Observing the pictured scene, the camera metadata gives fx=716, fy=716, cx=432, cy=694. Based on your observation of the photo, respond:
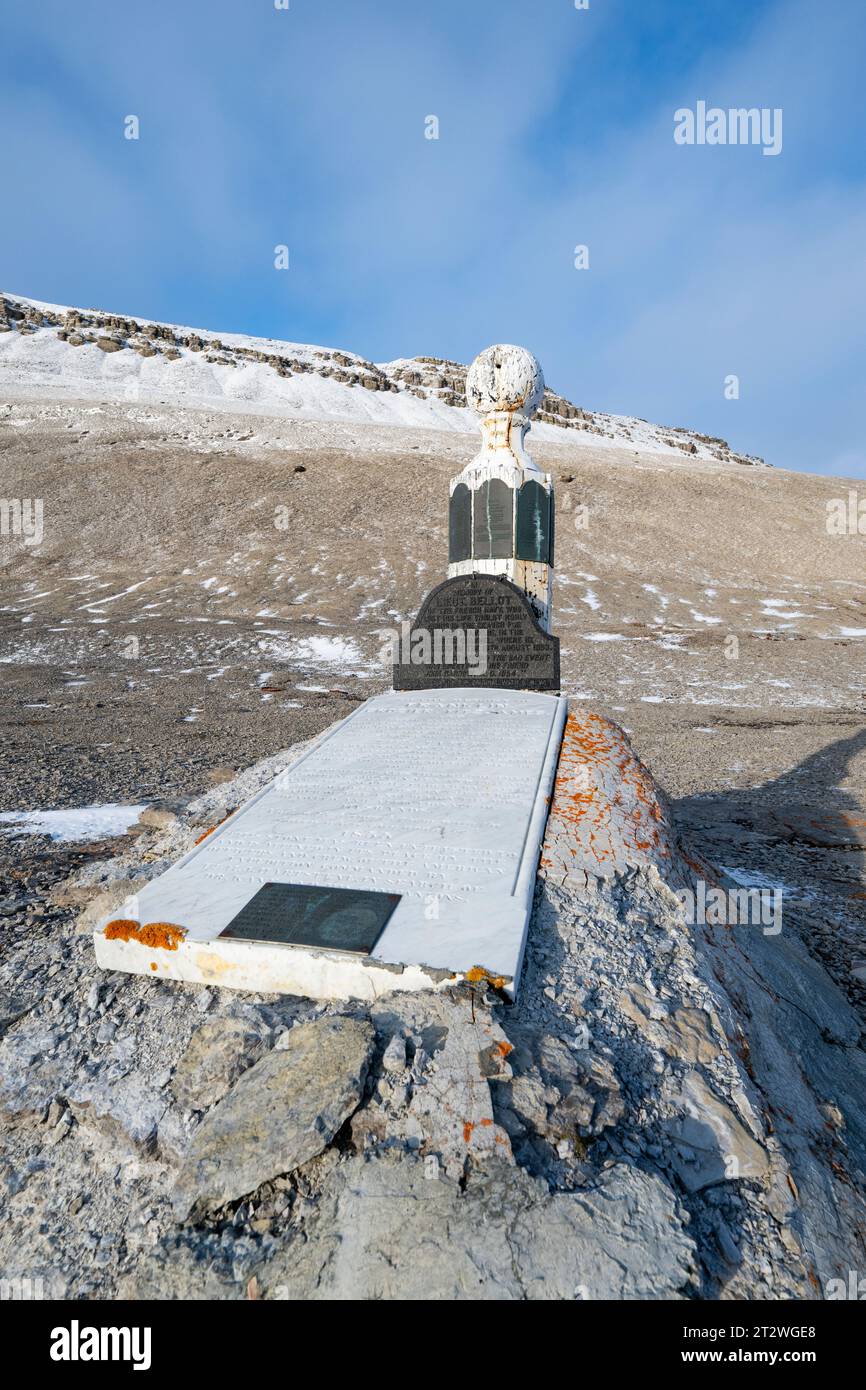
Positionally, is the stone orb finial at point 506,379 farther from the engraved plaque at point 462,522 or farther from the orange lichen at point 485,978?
the orange lichen at point 485,978

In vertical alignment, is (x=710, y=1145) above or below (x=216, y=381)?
below

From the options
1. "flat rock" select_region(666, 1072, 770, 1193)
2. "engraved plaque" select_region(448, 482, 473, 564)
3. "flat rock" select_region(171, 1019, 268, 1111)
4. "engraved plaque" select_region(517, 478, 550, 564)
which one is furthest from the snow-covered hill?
"flat rock" select_region(666, 1072, 770, 1193)

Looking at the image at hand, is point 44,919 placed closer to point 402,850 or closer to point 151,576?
point 402,850

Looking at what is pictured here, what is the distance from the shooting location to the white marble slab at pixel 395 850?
2.82 meters

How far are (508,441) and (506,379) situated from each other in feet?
2.18

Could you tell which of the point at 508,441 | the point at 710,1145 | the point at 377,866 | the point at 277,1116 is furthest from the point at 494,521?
the point at 277,1116

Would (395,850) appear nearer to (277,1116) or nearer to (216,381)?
(277,1116)

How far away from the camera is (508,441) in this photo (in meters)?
7.85

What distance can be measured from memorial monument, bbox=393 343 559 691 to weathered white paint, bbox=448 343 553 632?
0.01 meters

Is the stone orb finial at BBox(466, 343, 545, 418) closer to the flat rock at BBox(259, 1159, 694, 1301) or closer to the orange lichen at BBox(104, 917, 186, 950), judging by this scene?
the orange lichen at BBox(104, 917, 186, 950)

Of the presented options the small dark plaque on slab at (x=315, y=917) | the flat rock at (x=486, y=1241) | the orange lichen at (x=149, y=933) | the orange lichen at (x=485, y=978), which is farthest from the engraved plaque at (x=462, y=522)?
the flat rock at (x=486, y=1241)

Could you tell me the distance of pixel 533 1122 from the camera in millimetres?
2145
